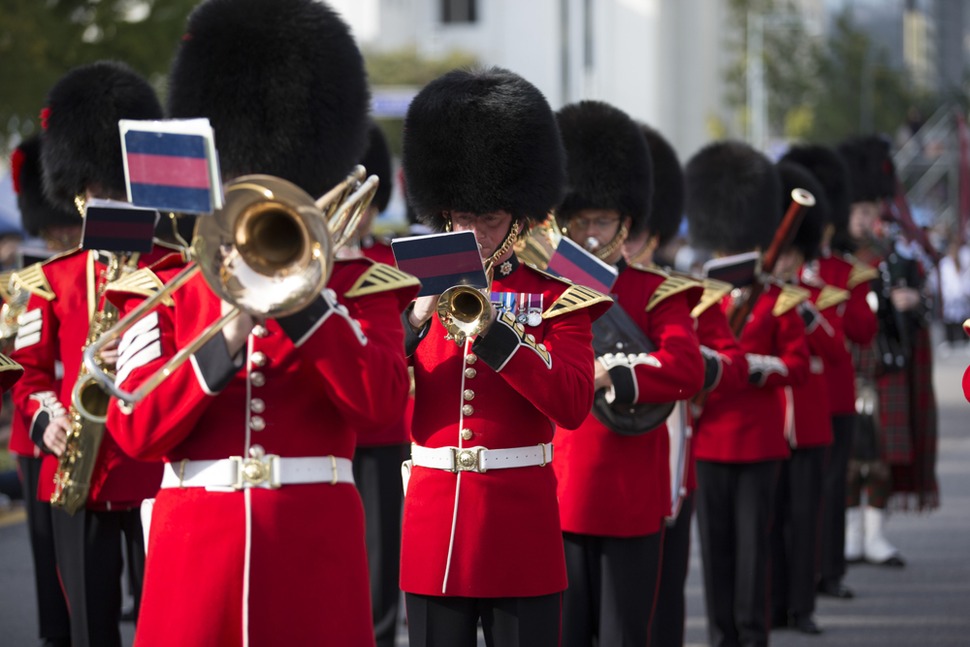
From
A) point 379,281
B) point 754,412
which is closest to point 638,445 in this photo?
point 754,412

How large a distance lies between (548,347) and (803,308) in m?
3.35

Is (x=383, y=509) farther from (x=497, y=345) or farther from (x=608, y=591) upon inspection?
(x=497, y=345)

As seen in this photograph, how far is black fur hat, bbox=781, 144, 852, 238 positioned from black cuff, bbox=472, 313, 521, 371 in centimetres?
574

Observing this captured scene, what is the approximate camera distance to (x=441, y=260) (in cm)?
381

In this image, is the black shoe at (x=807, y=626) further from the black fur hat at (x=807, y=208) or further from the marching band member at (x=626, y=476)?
the marching band member at (x=626, y=476)

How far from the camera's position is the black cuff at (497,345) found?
404cm

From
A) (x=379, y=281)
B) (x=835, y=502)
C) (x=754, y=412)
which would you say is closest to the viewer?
(x=379, y=281)

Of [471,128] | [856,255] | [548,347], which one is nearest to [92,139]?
[471,128]

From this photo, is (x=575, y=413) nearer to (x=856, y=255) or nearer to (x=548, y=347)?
(x=548, y=347)

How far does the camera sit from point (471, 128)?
4594 mm

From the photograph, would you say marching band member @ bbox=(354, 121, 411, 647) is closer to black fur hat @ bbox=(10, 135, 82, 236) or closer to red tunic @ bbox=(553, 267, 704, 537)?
black fur hat @ bbox=(10, 135, 82, 236)

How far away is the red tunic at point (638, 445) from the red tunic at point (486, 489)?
0.75 metres

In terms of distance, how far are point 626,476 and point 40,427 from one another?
5.76ft

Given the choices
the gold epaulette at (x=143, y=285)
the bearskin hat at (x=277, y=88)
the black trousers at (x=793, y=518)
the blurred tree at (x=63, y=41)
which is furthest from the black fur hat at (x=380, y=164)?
the blurred tree at (x=63, y=41)
